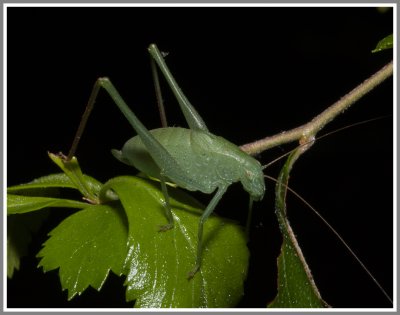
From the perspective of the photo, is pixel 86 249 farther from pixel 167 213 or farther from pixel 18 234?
pixel 18 234

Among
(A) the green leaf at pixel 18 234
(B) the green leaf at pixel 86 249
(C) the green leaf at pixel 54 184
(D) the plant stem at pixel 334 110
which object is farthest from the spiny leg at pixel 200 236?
(A) the green leaf at pixel 18 234

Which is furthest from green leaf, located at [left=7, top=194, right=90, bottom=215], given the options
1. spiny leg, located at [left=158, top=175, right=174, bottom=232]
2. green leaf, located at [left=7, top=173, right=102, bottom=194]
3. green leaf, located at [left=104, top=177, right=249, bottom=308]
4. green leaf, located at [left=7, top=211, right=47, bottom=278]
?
green leaf, located at [left=7, top=211, right=47, bottom=278]

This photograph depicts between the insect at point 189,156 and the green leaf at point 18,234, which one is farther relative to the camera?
the green leaf at point 18,234

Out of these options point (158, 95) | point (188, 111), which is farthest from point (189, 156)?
point (158, 95)

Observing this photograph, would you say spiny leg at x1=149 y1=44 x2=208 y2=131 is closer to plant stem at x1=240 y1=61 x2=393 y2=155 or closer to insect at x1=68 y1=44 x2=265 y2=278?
insect at x1=68 y1=44 x2=265 y2=278

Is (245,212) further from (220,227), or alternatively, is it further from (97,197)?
(97,197)

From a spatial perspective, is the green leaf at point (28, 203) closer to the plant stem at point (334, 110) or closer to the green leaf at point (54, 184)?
the green leaf at point (54, 184)

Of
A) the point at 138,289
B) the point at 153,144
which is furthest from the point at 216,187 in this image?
the point at 138,289
